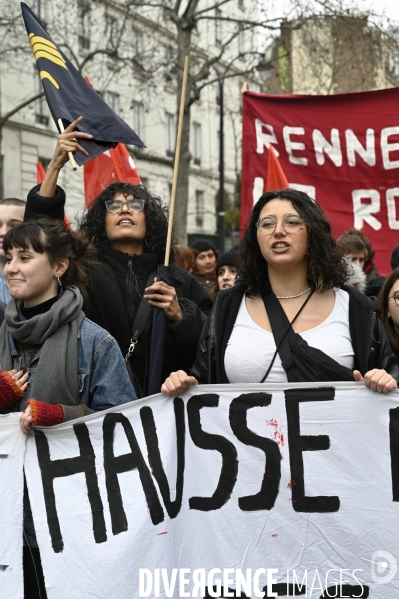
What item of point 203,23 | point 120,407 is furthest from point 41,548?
point 203,23

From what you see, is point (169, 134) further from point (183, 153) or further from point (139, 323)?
point (139, 323)

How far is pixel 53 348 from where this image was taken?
9.90 feet

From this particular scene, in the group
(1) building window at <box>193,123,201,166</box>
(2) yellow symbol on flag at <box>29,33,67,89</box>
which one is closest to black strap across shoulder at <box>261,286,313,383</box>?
(2) yellow symbol on flag at <box>29,33,67,89</box>

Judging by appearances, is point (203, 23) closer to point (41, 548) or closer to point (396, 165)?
point (396, 165)

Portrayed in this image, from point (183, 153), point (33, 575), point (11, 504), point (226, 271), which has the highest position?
point (183, 153)

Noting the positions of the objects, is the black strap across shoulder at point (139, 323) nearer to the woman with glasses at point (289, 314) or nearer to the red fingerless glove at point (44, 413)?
the woman with glasses at point (289, 314)

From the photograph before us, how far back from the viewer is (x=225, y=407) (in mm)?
3105

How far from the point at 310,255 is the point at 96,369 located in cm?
89

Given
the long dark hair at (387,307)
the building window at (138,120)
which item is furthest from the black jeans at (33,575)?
the building window at (138,120)

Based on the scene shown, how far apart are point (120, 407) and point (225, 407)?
1.25 ft

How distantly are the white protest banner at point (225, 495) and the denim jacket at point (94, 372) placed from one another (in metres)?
0.07

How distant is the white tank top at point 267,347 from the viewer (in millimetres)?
3006

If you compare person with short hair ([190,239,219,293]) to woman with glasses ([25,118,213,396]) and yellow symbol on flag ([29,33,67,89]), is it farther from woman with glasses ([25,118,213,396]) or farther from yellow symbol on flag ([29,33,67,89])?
woman with glasses ([25,118,213,396])

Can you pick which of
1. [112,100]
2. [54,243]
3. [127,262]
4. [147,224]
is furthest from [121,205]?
[112,100]
